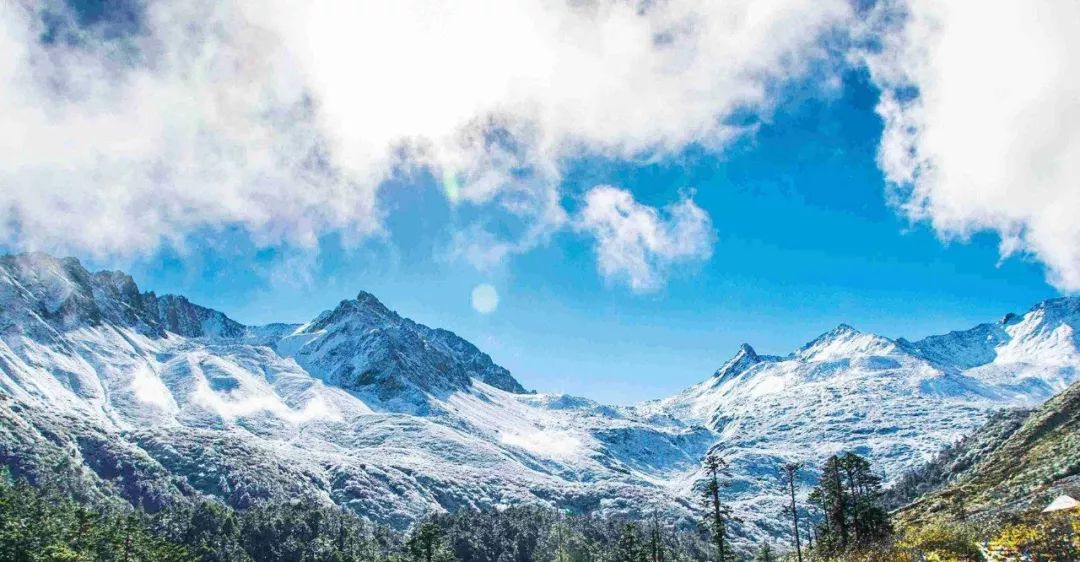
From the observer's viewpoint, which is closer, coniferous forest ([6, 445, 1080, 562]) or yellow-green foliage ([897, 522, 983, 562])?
yellow-green foliage ([897, 522, 983, 562])

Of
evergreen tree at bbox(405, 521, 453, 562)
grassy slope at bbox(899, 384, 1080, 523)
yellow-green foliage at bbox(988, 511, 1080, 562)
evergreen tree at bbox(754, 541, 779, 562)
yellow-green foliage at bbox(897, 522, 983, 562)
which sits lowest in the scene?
yellow-green foliage at bbox(988, 511, 1080, 562)

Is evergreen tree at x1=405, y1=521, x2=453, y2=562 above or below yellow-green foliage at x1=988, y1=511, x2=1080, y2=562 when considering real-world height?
above

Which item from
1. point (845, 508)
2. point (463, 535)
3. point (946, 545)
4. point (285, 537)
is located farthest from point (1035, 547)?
point (463, 535)

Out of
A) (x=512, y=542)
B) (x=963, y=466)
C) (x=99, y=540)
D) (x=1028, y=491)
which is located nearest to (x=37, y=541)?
(x=99, y=540)

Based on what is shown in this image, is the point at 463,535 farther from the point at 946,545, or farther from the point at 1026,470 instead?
the point at 946,545

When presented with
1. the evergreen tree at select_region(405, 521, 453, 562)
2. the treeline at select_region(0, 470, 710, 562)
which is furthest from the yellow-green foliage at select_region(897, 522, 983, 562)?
the evergreen tree at select_region(405, 521, 453, 562)

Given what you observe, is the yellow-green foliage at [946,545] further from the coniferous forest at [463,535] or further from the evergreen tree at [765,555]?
the evergreen tree at [765,555]

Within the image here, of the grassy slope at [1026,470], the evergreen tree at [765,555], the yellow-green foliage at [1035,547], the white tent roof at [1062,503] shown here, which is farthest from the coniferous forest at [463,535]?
the grassy slope at [1026,470]

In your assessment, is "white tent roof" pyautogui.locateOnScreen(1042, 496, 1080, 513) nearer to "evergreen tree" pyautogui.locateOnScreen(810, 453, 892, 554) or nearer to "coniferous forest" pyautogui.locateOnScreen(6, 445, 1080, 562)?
"coniferous forest" pyautogui.locateOnScreen(6, 445, 1080, 562)

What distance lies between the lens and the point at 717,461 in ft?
207

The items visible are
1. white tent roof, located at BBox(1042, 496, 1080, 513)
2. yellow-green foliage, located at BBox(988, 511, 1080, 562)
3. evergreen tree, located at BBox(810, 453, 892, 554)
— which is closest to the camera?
yellow-green foliage, located at BBox(988, 511, 1080, 562)

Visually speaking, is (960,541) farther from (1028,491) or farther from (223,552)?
(223,552)

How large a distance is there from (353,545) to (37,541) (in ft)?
221

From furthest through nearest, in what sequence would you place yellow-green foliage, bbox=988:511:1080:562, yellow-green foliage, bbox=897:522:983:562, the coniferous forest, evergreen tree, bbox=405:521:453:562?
evergreen tree, bbox=405:521:453:562, the coniferous forest, yellow-green foliage, bbox=897:522:983:562, yellow-green foliage, bbox=988:511:1080:562
